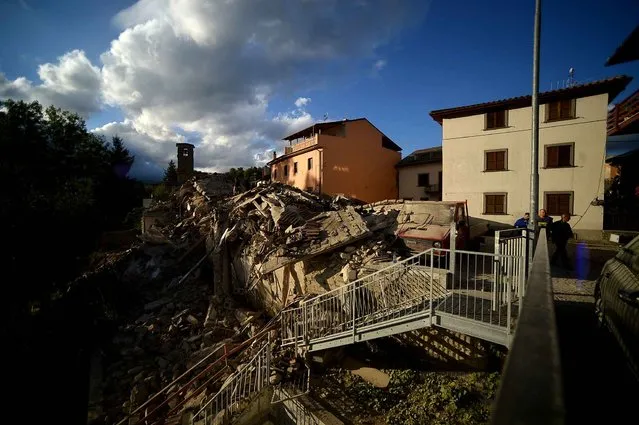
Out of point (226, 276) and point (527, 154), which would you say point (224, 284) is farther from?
point (527, 154)

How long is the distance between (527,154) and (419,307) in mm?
16308

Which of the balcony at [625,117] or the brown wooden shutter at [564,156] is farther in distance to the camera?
the brown wooden shutter at [564,156]

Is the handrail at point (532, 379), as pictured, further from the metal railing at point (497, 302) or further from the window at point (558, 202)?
the window at point (558, 202)

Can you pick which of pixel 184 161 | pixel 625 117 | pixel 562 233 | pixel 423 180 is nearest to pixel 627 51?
pixel 562 233

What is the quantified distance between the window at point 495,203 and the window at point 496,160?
5.49 ft

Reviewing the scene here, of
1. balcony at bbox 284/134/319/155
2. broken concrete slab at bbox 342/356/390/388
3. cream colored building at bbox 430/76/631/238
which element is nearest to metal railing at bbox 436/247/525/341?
broken concrete slab at bbox 342/356/390/388

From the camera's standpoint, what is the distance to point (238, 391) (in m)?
7.10

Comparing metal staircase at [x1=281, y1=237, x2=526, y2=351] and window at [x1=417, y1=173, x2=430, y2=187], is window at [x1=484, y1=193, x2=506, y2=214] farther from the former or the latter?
metal staircase at [x1=281, y1=237, x2=526, y2=351]

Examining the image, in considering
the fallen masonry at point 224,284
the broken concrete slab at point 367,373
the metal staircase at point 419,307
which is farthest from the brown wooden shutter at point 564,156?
the broken concrete slab at point 367,373

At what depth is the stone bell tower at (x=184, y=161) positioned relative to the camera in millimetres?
24953

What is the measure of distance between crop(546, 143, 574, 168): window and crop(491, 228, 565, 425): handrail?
2038 centimetres

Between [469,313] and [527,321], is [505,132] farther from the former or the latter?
[527,321]

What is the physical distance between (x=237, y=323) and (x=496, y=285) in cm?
904

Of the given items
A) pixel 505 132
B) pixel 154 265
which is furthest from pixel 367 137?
pixel 154 265
